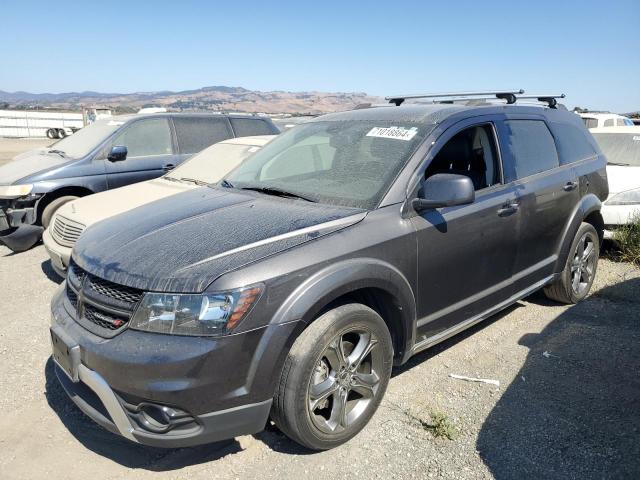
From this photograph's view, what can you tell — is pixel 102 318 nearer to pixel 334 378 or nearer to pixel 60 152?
pixel 334 378

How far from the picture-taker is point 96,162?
6.90 m

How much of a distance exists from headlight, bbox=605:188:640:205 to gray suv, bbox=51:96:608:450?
2.37 meters

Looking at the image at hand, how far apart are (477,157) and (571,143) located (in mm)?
1364

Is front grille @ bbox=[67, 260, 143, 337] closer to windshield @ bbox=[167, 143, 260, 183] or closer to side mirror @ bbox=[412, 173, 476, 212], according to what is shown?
side mirror @ bbox=[412, 173, 476, 212]

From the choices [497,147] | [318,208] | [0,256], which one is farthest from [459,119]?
[0,256]

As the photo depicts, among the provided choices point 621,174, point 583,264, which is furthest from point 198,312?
point 621,174

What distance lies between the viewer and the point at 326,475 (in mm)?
2600

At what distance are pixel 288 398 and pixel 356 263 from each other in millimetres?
745

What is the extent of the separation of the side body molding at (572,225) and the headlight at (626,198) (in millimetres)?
1838

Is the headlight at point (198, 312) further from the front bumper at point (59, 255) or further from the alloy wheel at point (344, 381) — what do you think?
the front bumper at point (59, 255)

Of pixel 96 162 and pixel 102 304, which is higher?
pixel 96 162

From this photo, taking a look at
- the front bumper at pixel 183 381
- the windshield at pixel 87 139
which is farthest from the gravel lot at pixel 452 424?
the windshield at pixel 87 139

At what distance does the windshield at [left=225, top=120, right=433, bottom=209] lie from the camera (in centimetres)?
312

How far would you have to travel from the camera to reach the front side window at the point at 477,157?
360cm
